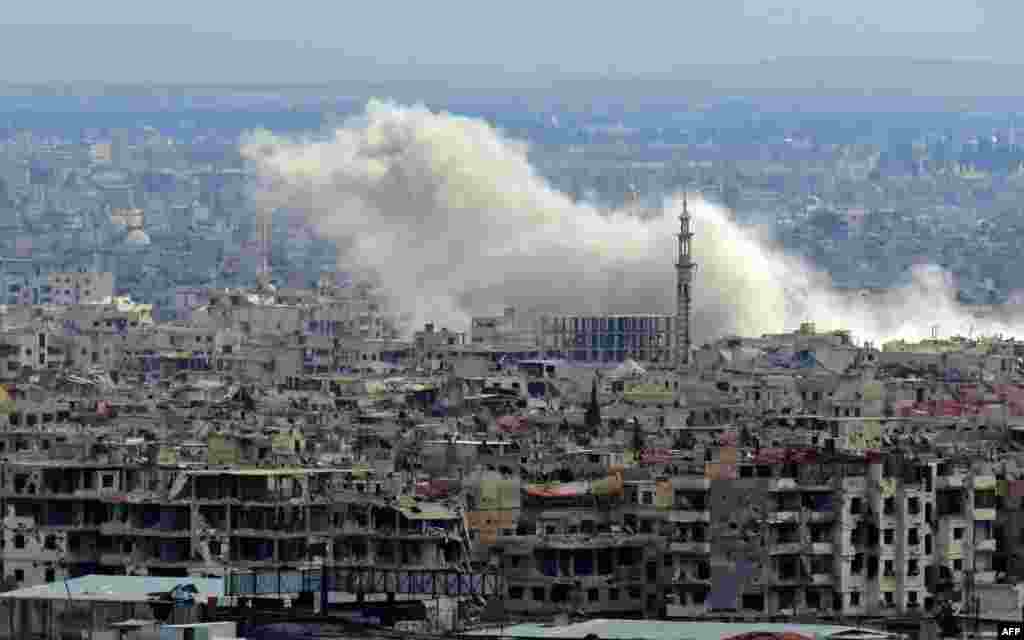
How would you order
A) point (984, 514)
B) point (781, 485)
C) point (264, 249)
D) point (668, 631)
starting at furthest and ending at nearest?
point (264, 249) < point (984, 514) < point (781, 485) < point (668, 631)

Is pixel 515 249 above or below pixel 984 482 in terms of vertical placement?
above

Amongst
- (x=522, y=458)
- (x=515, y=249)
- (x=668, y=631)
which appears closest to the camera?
(x=668, y=631)

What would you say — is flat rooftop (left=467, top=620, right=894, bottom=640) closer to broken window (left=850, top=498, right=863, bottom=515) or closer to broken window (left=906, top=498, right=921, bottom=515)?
broken window (left=850, top=498, right=863, bottom=515)

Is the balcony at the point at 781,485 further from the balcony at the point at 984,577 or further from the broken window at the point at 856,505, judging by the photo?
the balcony at the point at 984,577

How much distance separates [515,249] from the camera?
471 ft

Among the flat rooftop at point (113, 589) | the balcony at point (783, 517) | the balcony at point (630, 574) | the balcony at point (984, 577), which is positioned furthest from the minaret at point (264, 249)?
the flat rooftop at point (113, 589)

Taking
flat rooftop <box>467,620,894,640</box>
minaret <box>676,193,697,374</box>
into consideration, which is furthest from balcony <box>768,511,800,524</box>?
minaret <box>676,193,697,374</box>

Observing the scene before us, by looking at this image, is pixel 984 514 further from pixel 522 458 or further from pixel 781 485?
pixel 522 458

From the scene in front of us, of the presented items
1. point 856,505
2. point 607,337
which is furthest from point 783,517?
point 607,337

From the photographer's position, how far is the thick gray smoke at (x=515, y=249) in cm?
13400

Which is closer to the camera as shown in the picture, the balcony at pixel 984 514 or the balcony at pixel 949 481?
the balcony at pixel 949 481

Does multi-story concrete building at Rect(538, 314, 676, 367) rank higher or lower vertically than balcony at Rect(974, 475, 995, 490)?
higher

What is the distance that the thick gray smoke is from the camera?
5276 inches

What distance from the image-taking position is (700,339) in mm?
126188
